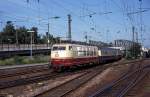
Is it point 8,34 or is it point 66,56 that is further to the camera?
point 8,34

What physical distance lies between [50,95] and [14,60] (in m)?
45.4

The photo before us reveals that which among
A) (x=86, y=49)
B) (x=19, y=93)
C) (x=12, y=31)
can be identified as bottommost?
(x=19, y=93)

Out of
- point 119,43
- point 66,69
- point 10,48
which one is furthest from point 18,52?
point 119,43

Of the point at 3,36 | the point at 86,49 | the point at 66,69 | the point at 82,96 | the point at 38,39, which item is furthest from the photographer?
the point at 38,39

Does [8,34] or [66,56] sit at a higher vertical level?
[8,34]

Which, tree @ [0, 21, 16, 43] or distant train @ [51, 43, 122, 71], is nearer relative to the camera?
distant train @ [51, 43, 122, 71]

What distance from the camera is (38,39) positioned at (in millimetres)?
143750

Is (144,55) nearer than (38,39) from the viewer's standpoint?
Yes

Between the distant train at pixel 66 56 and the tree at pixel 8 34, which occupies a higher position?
the tree at pixel 8 34

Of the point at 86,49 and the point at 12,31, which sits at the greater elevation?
the point at 12,31

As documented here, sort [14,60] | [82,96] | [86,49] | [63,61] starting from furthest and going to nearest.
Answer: [14,60], [86,49], [63,61], [82,96]

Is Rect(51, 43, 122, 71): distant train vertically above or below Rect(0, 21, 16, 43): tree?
below

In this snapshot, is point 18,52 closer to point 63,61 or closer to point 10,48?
point 10,48

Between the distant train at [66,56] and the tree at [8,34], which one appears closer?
the distant train at [66,56]
